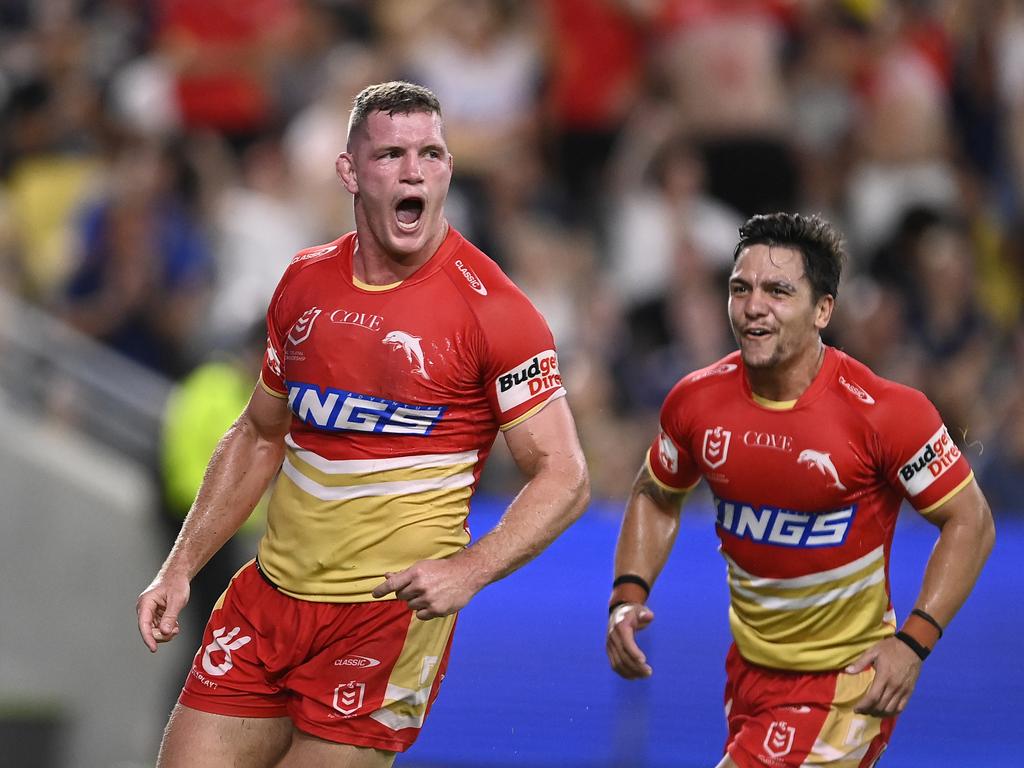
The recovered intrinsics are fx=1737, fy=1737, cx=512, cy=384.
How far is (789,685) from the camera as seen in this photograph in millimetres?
5672

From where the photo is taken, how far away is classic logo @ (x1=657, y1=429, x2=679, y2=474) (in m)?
5.80

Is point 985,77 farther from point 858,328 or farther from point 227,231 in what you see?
point 227,231

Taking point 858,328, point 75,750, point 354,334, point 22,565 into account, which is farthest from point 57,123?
point 354,334

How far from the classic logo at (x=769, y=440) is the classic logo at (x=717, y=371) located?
Answer: 0.90 ft

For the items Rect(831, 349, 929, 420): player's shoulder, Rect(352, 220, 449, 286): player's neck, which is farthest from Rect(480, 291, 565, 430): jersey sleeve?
Rect(831, 349, 929, 420): player's shoulder

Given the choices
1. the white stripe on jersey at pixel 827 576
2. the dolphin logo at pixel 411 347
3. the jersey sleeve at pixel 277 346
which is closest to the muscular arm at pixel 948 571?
the white stripe on jersey at pixel 827 576

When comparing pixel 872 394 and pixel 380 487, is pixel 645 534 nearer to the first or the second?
pixel 872 394

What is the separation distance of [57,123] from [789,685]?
8.14 m

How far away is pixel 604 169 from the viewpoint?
11.2m

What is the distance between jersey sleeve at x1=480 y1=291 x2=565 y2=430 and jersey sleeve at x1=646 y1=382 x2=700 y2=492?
0.73m

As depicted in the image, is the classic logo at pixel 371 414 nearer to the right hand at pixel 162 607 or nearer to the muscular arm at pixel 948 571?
the right hand at pixel 162 607

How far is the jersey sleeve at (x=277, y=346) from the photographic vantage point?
214 inches

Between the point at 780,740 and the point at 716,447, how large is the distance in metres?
0.96

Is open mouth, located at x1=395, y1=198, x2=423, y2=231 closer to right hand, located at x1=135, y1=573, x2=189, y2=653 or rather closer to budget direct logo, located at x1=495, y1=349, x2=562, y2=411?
budget direct logo, located at x1=495, y1=349, x2=562, y2=411
